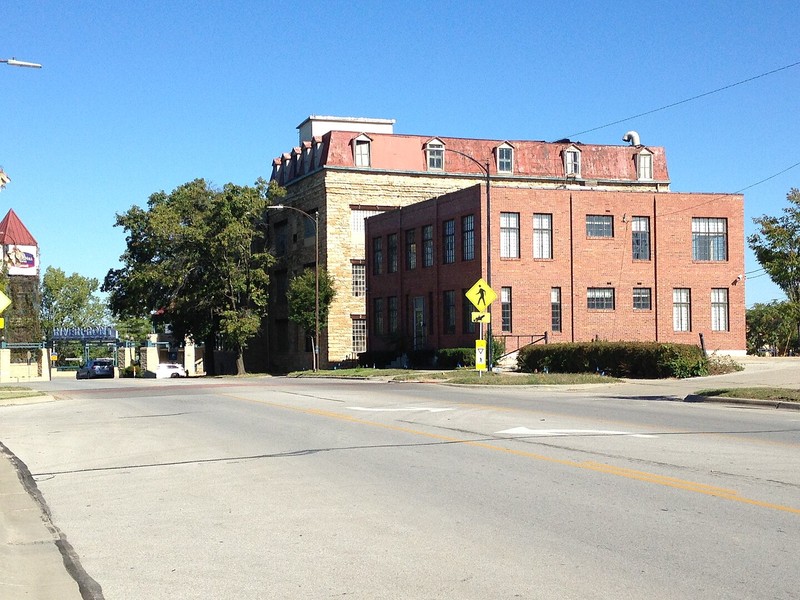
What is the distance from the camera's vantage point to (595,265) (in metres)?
46.2

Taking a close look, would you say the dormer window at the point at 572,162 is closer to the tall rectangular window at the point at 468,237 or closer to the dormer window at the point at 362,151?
the dormer window at the point at 362,151

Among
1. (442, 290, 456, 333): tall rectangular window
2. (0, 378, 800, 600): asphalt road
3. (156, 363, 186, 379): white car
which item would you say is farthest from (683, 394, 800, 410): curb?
(156, 363, 186, 379): white car

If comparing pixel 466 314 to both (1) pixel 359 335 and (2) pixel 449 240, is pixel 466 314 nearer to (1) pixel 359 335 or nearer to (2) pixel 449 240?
(2) pixel 449 240

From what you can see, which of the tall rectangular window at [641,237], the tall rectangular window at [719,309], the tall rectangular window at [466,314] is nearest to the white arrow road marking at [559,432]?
the tall rectangular window at [466,314]

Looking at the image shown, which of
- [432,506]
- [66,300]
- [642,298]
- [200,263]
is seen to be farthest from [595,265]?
[66,300]

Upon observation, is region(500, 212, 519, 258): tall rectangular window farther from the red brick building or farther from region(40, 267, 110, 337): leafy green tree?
region(40, 267, 110, 337): leafy green tree

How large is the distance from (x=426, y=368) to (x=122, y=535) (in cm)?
3964

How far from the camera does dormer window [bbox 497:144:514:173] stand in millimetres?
63219

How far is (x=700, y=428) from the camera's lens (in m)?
15.7

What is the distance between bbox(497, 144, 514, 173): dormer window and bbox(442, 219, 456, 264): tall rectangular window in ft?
52.8

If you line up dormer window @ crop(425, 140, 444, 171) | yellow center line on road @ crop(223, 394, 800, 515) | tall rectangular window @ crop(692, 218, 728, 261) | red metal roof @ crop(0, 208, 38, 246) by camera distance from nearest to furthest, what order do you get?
yellow center line on road @ crop(223, 394, 800, 515), tall rectangular window @ crop(692, 218, 728, 261), dormer window @ crop(425, 140, 444, 171), red metal roof @ crop(0, 208, 38, 246)

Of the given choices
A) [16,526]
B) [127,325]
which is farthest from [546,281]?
[127,325]

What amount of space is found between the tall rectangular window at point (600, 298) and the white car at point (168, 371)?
34.1 meters

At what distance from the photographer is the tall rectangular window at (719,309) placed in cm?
4716
